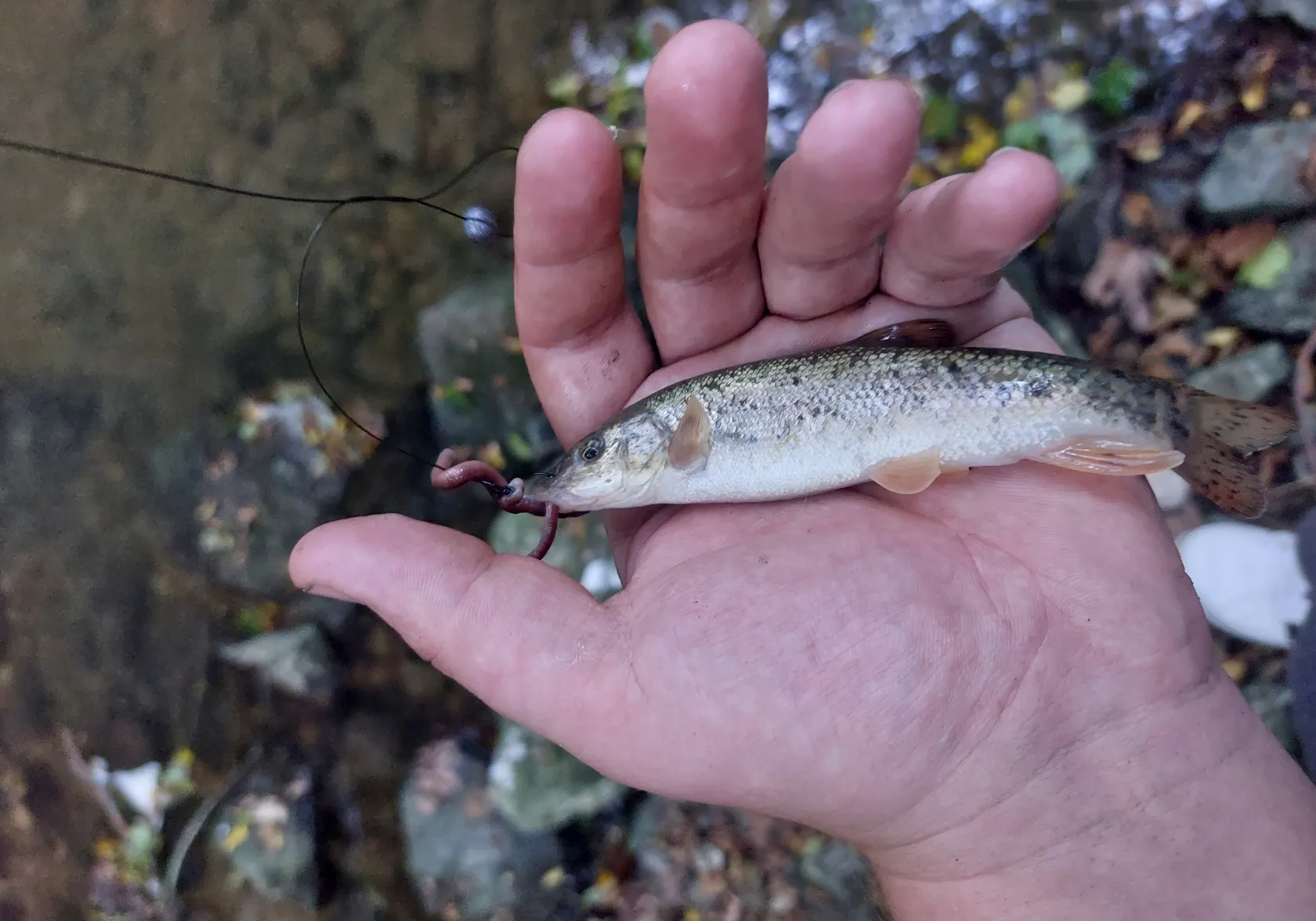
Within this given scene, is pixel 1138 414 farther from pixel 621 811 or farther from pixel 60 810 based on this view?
pixel 60 810

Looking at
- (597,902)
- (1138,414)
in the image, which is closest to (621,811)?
(597,902)

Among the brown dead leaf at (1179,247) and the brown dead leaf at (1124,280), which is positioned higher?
the brown dead leaf at (1179,247)

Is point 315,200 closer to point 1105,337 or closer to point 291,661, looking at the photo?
point 291,661

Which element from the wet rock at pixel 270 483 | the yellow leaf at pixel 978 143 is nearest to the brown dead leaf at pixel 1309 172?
the yellow leaf at pixel 978 143

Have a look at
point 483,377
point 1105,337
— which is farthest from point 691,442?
point 1105,337

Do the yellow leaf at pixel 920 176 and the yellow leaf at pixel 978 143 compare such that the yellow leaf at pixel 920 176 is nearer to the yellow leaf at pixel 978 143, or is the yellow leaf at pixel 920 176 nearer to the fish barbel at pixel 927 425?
the yellow leaf at pixel 978 143

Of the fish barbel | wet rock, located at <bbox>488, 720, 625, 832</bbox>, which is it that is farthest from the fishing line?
the fish barbel
